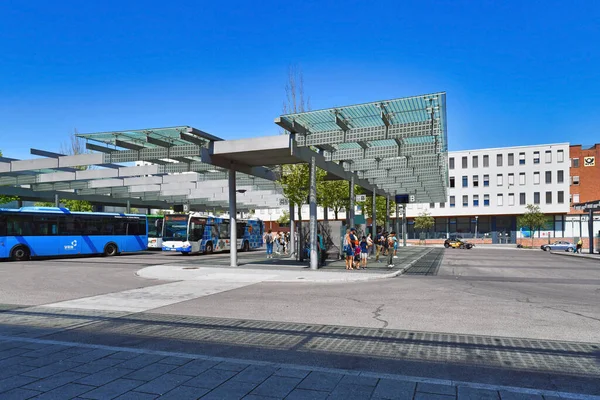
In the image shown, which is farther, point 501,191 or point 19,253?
point 501,191

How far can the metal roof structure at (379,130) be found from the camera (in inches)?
576

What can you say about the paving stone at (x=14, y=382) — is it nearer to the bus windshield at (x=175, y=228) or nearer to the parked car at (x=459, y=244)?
the bus windshield at (x=175, y=228)

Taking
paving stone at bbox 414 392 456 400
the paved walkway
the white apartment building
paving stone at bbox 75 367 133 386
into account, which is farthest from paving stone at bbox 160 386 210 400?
the white apartment building

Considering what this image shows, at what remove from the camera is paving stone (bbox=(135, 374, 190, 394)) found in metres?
4.61

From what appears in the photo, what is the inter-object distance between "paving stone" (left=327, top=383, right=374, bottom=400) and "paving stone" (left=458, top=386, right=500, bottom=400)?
0.88 metres

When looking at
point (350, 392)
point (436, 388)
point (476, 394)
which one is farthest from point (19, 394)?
point (476, 394)

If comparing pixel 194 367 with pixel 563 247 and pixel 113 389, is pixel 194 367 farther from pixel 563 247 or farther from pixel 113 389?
pixel 563 247

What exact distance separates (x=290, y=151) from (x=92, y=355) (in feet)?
40.7

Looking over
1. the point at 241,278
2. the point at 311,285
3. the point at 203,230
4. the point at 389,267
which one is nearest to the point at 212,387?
the point at 311,285

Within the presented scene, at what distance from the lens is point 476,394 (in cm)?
447

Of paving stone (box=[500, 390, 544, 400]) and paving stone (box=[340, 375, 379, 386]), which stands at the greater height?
paving stone (box=[500, 390, 544, 400])

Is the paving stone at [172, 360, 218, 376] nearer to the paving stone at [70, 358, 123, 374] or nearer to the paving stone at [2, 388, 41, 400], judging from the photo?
the paving stone at [70, 358, 123, 374]

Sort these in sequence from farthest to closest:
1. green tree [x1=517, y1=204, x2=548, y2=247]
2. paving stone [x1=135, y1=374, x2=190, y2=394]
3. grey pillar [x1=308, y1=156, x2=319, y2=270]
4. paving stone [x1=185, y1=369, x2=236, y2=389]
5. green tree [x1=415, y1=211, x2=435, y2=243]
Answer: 1. green tree [x1=415, y1=211, x2=435, y2=243]
2. green tree [x1=517, y1=204, x2=548, y2=247]
3. grey pillar [x1=308, y1=156, x2=319, y2=270]
4. paving stone [x1=185, y1=369, x2=236, y2=389]
5. paving stone [x1=135, y1=374, x2=190, y2=394]

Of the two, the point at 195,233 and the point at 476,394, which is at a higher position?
the point at 195,233
